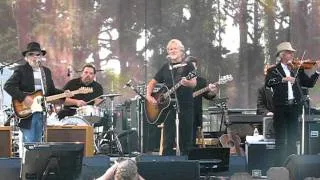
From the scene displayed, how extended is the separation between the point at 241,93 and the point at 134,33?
7.73 feet

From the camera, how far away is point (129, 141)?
10.7 metres

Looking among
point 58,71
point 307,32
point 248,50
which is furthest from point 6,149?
point 307,32

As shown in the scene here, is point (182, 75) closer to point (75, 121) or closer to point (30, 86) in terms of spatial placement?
point (75, 121)

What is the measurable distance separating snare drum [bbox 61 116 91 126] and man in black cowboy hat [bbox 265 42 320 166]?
8.07 ft

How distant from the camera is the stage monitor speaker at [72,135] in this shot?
27.1 ft

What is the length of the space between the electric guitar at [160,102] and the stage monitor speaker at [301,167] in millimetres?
1779

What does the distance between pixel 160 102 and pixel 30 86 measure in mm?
1728

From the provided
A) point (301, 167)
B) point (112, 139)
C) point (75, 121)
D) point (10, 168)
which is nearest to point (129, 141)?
point (112, 139)

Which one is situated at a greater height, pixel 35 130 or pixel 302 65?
pixel 302 65

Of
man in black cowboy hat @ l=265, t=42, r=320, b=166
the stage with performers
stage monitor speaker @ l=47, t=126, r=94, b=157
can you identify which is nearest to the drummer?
the stage with performers

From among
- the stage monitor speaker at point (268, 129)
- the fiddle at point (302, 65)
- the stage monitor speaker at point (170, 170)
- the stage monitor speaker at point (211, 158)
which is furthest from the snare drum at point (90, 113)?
the stage monitor speaker at point (170, 170)

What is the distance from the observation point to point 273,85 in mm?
8367

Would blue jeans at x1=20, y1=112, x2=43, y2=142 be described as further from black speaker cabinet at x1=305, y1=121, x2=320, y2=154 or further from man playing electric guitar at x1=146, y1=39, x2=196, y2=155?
black speaker cabinet at x1=305, y1=121, x2=320, y2=154

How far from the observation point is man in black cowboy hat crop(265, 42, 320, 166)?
8.28 metres
